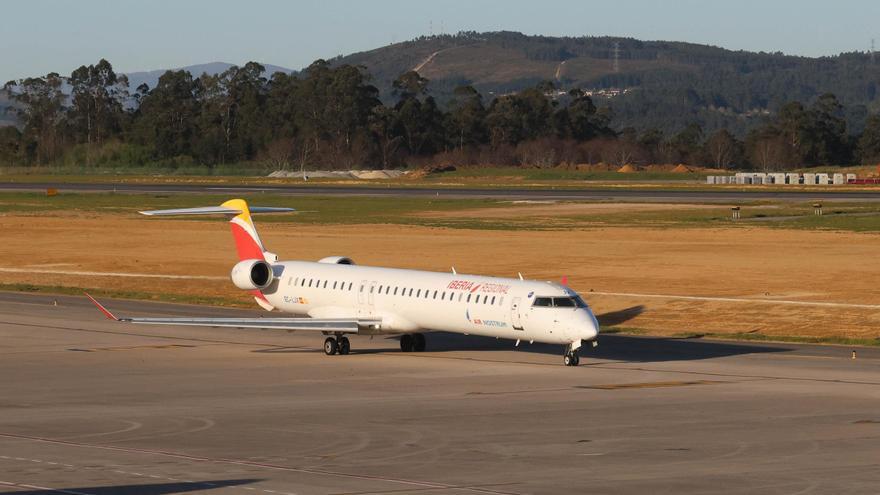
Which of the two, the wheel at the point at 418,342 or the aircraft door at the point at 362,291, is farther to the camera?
the wheel at the point at 418,342

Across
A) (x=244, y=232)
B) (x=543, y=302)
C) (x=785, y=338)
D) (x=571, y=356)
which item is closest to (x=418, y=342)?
(x=571, y=356)

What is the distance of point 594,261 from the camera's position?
71250 millimetres

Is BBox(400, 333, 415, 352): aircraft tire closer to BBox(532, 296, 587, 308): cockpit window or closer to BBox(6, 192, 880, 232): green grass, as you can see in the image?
BBox(532, 296, 587, 308): cockpit window

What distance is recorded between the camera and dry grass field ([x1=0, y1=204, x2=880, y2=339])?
54375 mm

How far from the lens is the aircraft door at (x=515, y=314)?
4019 centimetres

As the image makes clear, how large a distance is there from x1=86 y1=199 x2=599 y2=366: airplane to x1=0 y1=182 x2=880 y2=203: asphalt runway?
3008 inches

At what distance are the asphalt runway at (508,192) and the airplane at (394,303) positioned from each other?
76.4m

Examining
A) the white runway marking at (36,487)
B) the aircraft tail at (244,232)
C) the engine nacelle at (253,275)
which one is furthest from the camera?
the aircraft tail at (244,232)

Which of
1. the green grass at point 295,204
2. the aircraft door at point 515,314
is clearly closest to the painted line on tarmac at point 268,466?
the aircraft door at point 515,314

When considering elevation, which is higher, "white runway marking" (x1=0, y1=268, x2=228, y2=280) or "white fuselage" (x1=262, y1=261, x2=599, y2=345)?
"white fuselage" (x1=262, y1=261, x2=599, y2=345)

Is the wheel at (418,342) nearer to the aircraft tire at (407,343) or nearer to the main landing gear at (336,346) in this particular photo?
the aircraft tire at (407,343)

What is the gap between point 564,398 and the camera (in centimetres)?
3500

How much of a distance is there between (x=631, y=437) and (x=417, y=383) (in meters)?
10.2

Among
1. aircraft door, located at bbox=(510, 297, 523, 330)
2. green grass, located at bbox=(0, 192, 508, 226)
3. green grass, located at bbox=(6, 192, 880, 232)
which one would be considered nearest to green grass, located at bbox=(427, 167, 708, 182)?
green grass, located at bbox=(6, 192, 880, 232)
